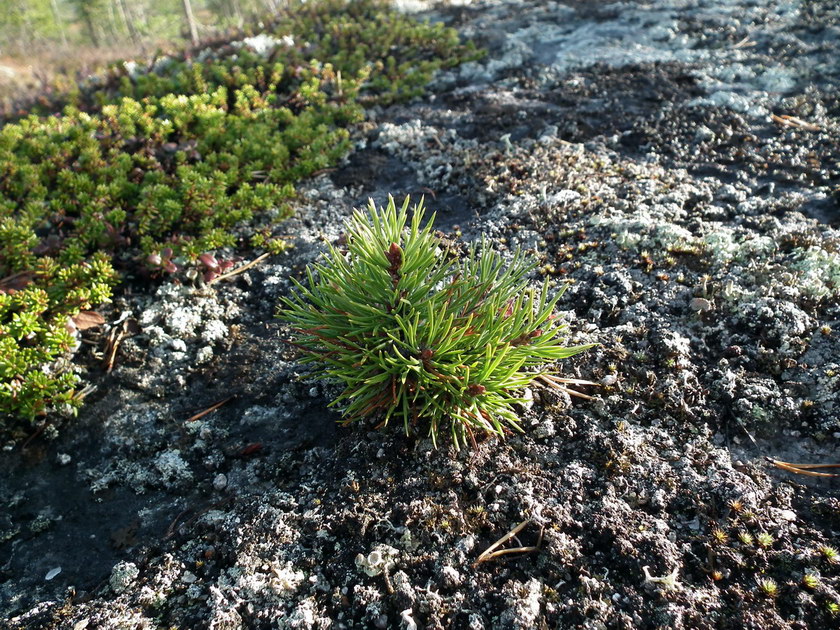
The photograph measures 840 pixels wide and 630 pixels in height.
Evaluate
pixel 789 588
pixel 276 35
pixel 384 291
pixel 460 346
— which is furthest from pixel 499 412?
pixel 276 35

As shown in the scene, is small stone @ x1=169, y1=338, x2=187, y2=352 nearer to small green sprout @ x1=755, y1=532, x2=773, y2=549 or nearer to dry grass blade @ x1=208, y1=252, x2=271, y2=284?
dry grass blade @ x1=208, y1=252, x2=271, y2=284

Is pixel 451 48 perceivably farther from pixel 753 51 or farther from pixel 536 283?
pixel 536 283

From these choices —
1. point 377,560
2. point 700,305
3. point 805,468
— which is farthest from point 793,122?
point 377,560

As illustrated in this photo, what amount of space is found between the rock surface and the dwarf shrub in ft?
1.24

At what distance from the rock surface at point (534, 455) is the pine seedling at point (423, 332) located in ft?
1.06

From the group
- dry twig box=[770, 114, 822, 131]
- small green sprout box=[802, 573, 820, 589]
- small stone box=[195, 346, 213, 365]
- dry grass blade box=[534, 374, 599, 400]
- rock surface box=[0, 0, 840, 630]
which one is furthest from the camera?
dry twig box=[770, 114, 822, 131]

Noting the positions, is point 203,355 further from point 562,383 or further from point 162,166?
point 162,166

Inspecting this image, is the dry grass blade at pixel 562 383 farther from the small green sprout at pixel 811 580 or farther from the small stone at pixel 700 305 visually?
the small green sprout at pixel 811 580

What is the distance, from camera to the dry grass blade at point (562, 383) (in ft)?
10.3

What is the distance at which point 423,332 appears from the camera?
2727 millimetres

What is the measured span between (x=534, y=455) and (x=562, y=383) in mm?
510

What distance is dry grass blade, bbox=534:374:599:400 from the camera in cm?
315

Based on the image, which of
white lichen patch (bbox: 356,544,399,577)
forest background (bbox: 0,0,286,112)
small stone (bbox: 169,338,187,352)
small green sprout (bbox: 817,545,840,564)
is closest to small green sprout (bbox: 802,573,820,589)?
small green sprout (bbox: 817,545,840,564)

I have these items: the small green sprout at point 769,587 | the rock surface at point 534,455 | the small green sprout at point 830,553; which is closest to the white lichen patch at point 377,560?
the rock surface at point 534,455
